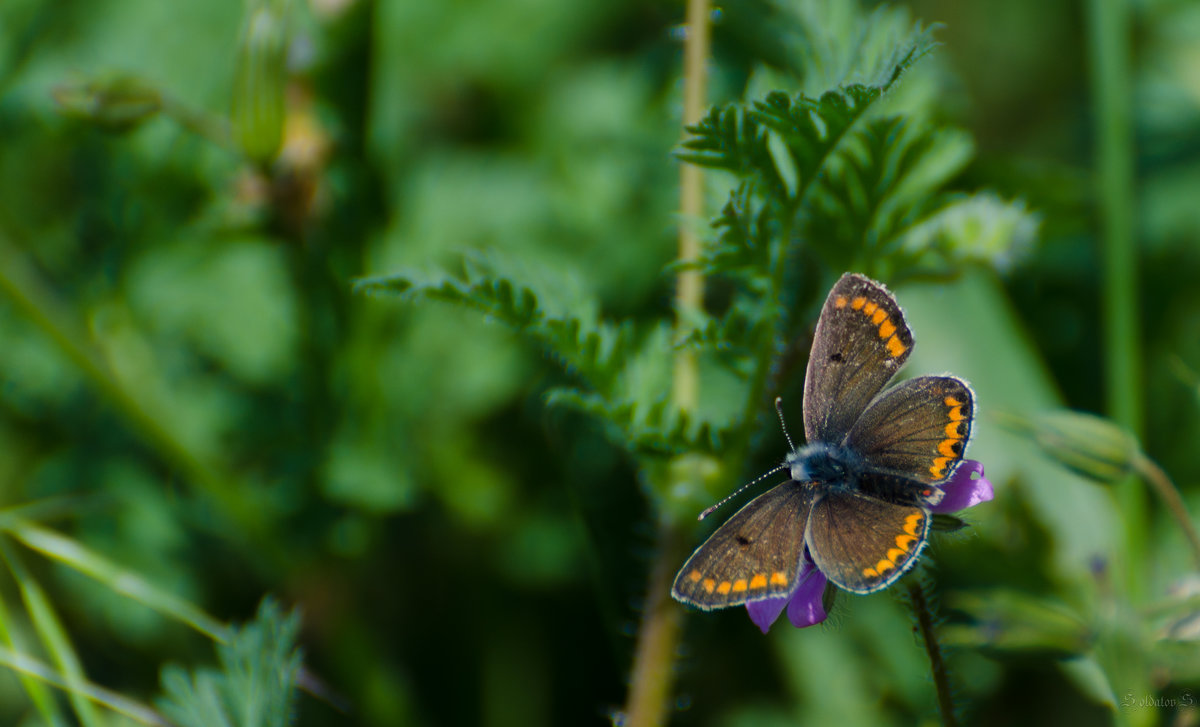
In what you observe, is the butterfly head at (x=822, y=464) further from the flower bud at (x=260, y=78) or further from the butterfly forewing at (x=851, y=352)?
the flower bud at (x=260, y=78)

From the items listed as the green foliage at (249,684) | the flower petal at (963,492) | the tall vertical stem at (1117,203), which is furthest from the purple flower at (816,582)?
the tall vertical stem at (1117,203)

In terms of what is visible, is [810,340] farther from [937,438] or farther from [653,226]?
[653,226]

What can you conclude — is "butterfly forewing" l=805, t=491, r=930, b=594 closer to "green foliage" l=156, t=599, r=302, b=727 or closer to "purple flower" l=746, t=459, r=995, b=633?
"purple flower" l=746, t=459, r=995, b=633

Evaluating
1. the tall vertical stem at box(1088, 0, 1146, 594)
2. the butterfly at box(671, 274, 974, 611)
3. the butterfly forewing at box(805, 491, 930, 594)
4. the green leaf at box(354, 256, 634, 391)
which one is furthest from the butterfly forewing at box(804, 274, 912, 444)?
the tall vertical stem at box(1088, 0, 1146, 594)

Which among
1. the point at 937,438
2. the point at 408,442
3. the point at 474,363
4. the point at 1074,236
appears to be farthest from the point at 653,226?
the point at 937,438

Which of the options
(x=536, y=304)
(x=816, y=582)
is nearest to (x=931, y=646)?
(x=816, y=582)

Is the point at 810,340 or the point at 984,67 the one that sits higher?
the point at 984,67

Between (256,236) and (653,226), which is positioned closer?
(256,236)
